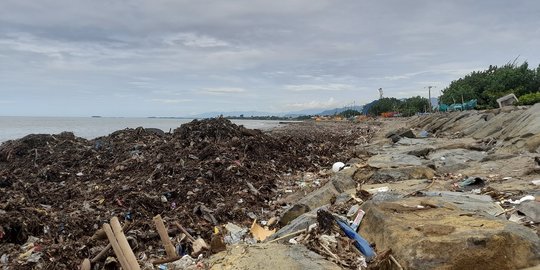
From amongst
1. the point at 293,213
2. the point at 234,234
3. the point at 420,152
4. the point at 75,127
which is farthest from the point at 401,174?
the point at 75,127

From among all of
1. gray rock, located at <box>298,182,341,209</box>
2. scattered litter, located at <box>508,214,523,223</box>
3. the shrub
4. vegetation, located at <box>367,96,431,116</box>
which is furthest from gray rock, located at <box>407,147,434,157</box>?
vegetation, located at <box>367,96,431,116</box>

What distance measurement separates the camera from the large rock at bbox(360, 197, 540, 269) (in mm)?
3113

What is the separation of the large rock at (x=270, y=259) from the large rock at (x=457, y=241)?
23.7 inches

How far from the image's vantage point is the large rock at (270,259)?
331 cm

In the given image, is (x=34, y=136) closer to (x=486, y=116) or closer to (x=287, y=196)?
(x=287, y=196)

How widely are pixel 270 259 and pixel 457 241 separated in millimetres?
1458

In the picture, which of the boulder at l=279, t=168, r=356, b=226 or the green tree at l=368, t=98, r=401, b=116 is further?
the green tree at l=368, t=98, r=401, b=116

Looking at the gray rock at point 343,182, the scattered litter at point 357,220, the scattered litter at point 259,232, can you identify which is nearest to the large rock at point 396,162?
the gray rock at point 343,182

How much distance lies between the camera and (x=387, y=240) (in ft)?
11.9

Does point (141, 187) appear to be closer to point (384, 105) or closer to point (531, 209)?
point (531, 209)

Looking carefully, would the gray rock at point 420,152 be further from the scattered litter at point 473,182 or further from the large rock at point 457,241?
the large rock at point 457,241

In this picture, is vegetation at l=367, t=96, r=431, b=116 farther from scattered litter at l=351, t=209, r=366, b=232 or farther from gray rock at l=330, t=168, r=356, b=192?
scattered litter at l=351, t=209, r=366, b=232

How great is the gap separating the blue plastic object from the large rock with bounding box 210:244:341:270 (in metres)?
0.41

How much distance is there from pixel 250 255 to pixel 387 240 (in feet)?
3.88
